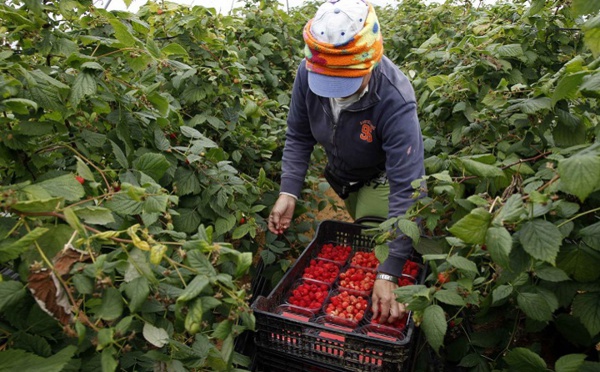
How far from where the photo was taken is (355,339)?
5.14 ft

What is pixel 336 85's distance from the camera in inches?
71.4

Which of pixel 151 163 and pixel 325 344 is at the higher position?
pixel 151 163

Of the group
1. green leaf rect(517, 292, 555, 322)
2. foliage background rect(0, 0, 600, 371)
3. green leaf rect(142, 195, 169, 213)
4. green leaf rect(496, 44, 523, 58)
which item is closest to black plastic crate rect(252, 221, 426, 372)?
foliage background rect(0, 0, 600, 371)

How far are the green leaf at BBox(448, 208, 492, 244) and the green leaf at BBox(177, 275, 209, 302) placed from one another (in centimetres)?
62

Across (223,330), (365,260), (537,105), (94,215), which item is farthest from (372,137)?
(94,215)

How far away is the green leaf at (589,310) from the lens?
1273 mm

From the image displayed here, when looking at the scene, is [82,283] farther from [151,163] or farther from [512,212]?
[512,212]

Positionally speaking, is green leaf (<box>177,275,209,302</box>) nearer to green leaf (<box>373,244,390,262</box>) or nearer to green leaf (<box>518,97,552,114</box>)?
green leaf (<box>373,244,390,262</box>)

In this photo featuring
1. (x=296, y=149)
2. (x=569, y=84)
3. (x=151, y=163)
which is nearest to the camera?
(x=569, y=84)

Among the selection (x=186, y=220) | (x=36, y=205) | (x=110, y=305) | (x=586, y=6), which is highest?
(x=586, y=6)

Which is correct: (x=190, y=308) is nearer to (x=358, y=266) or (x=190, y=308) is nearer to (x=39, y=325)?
(x=39, y=325)

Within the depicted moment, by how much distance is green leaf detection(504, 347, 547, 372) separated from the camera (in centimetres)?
134

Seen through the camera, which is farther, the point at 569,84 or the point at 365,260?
the point at 365,260

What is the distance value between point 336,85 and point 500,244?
997 mm
